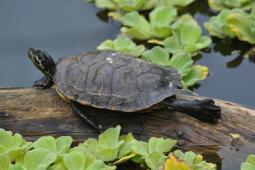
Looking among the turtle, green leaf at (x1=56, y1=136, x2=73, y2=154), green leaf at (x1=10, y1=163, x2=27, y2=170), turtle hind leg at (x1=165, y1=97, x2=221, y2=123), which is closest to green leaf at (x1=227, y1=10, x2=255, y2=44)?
the turtle

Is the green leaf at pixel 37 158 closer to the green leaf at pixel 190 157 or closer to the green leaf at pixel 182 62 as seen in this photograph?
the green leaf at pixel 190 157

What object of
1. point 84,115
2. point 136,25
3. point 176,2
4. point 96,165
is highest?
point 176,2

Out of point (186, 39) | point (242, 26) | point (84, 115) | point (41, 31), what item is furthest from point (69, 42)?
point (84, 115)

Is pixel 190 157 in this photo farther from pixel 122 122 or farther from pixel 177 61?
pixel 177 61

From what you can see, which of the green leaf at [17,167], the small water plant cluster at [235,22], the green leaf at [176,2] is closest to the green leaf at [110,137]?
the green leaf at [17,167]

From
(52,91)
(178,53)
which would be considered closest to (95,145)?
(52,91)

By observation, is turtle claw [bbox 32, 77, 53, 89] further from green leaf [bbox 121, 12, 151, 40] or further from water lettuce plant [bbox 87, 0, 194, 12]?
water lettuce plant [bbox 87, 0, 194, 12]

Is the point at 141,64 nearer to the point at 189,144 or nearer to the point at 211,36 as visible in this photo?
the point at 189,144
